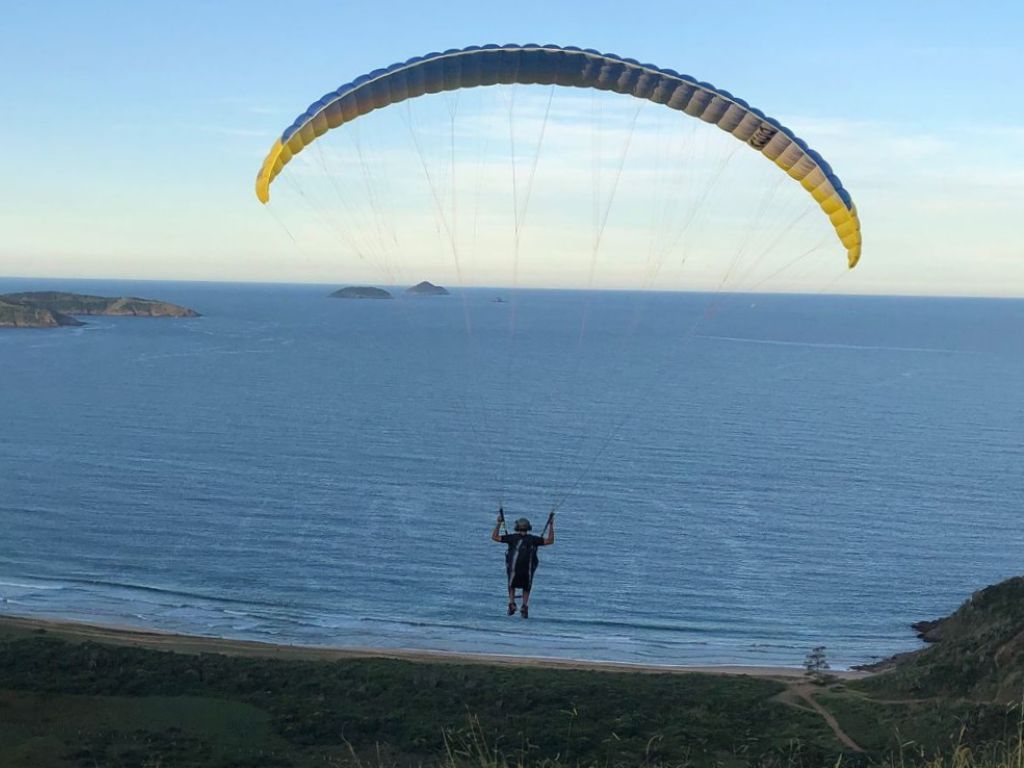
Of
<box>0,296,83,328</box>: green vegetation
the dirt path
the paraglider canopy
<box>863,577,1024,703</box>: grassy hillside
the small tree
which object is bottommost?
the small tree

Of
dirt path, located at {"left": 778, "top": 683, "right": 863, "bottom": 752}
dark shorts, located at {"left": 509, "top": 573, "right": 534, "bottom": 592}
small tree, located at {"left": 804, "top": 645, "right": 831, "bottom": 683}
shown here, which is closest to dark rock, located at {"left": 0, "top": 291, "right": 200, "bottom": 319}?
small tree, located at {"left": 804, "top": 645, "right": 831, "bottom": 683}

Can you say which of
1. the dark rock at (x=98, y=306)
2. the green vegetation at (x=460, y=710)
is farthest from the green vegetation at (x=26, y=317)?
the green vegetation at (x=460, y=710)

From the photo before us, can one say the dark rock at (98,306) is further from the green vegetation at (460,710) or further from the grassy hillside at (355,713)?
the grassy hillside at (355,713)

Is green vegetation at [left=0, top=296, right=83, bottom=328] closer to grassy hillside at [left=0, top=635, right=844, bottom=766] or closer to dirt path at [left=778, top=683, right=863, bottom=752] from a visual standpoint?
grassy hillside at [left=0, top=635, right=844, bottom=766]

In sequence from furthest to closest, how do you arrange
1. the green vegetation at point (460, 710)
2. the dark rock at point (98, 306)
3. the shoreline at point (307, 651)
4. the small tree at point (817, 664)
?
the dark rock at point (98, 306)
the shoreline at point (307, 651)
the small tree at point (817, 664)
the green vegetation at point (460, 710)

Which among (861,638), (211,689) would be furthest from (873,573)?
(211,689)

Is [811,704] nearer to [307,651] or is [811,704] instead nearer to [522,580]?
[522,580]
